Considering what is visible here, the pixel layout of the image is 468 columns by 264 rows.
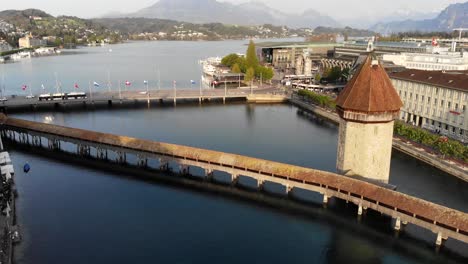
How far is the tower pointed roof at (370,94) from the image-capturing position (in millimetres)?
31562

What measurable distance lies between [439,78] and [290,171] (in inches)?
1131

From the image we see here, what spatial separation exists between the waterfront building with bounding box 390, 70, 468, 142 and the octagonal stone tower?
63.7ft

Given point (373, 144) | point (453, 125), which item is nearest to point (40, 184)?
point (373, 144)

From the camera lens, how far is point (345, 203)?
33.6 metres

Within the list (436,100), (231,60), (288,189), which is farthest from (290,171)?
(231,60)

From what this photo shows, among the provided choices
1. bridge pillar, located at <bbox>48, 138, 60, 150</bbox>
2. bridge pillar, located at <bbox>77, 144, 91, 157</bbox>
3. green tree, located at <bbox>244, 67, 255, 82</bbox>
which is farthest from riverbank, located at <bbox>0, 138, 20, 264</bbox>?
green tree, located at <bbox>244, 67, 255, 82</bbox>

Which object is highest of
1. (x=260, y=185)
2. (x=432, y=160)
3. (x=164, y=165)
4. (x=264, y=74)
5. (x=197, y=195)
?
(x=264, y=74)

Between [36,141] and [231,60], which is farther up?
[231,60]

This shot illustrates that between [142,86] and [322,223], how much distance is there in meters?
76.1

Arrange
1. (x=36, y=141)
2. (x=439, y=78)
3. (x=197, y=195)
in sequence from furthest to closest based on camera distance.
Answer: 1. (x=439, y=78)
2. (x=36, y=141)
3. (x=197, y=195)

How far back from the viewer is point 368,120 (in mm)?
31875

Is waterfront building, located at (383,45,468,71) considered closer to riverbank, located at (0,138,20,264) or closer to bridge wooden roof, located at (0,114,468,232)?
bridge wooden roof, located at (0,114,468,232)

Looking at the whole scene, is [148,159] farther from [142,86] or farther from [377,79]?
[142,86]

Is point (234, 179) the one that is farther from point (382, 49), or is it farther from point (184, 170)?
point (382, 49)
